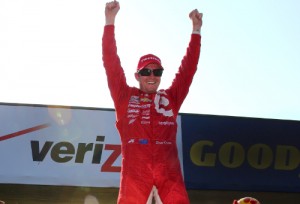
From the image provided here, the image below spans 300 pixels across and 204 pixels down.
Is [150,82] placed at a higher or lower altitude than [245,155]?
higher

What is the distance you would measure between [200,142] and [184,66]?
7.37 m

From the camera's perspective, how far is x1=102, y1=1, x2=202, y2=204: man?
3758 mm

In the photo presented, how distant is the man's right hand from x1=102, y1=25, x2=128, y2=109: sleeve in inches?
4.7

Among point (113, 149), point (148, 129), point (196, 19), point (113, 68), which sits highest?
point (196, 19)

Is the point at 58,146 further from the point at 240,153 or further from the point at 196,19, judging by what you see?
the point at 196,19

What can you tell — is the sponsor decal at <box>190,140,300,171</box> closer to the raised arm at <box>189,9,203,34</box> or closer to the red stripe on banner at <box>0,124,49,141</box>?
the red stripe on banner at <box>0,124,49,141</box>

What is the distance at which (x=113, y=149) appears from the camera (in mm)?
11000

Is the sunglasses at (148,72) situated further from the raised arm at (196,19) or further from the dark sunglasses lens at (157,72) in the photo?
the raised arm at (196,19)

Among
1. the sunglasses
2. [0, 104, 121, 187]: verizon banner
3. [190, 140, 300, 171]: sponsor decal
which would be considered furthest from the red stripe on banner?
the sunglasses

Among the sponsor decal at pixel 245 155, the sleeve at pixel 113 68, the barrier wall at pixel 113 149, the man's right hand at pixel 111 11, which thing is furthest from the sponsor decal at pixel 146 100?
the sponsor decal at pixel 245 155

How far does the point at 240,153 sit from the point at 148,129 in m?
8.10

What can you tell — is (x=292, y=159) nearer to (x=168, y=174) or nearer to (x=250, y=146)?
(x=250, y=146)

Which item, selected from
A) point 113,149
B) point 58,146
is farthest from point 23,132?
point 113,149

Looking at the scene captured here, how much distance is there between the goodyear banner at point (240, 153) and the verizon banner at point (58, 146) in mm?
1862
